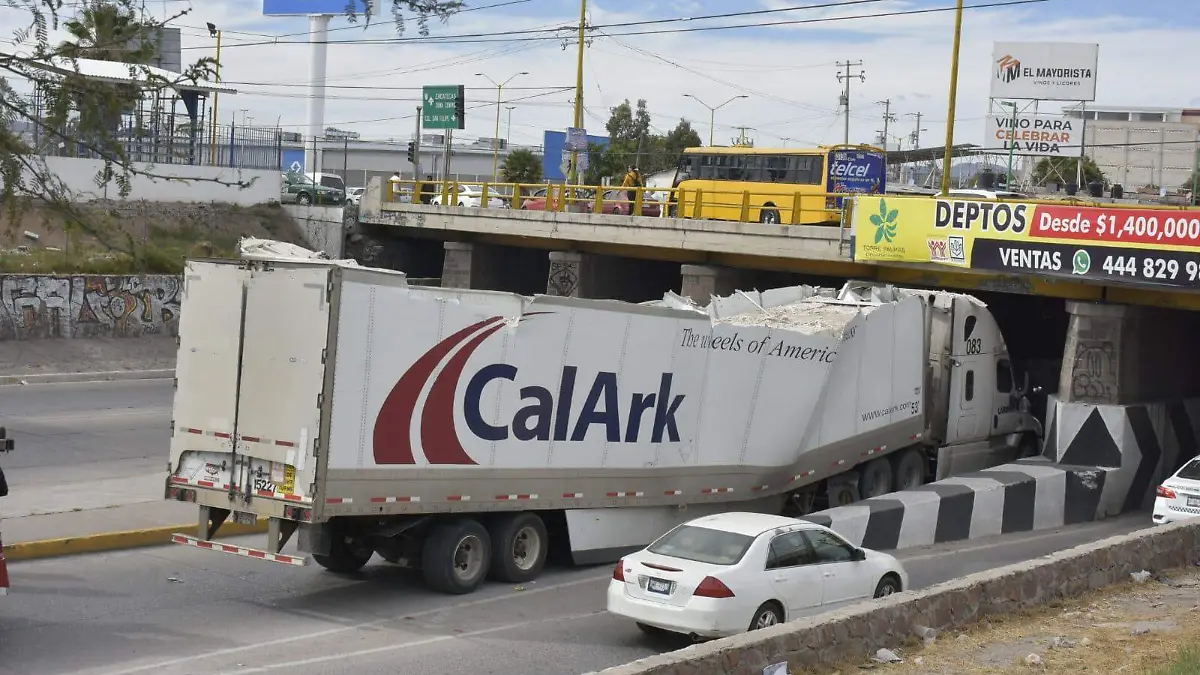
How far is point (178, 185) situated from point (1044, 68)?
49004mm

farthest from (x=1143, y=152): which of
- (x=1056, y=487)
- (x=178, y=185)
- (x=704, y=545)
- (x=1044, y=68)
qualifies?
(x=704, y=545)

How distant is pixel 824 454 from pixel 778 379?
183 cm

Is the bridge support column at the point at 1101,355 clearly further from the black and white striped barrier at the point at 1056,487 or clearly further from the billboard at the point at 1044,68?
the billboard at the point at 1044,68

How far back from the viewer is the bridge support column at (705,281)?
3456 cm

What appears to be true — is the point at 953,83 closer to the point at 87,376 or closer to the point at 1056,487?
the point at 1056,487

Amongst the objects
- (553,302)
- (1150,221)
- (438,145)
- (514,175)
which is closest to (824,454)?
(553,302)

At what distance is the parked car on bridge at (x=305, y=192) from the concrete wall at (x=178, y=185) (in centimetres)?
153

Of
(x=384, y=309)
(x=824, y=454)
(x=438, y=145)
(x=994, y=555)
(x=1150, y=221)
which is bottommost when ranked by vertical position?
(x=994, y=555)

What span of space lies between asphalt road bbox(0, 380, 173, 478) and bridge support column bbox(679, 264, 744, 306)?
1313 cm

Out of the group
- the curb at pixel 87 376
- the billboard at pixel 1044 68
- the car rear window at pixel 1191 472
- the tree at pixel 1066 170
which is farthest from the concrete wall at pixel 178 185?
the tree at pixel 1066 170

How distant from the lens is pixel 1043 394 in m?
27.5

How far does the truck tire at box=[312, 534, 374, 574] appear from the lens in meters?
14.7

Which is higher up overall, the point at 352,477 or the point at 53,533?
the point at 352,477

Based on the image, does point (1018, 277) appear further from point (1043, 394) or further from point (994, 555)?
point (994, 555)
